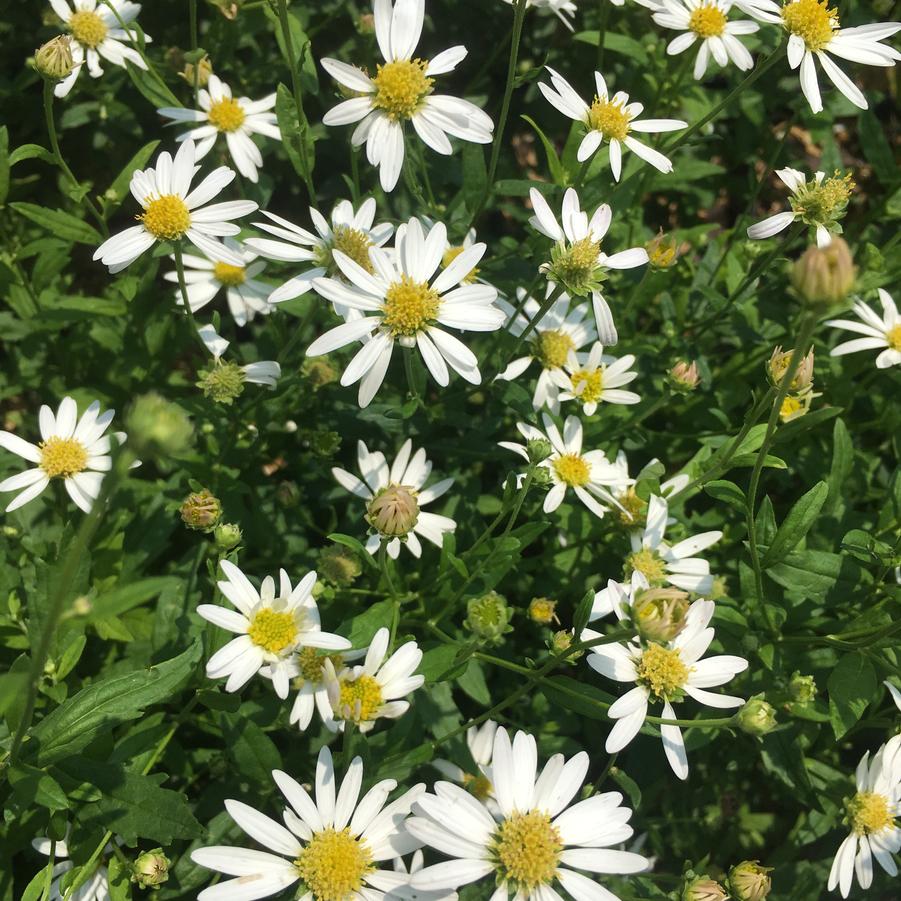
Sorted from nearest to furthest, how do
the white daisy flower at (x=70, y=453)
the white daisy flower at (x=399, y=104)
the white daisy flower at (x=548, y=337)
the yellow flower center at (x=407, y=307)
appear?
1. the yellow flower center at (x=407, y=307)
2. the white daisy flower at (x=399, y=104)
3. the white daisy flower at (x=70, y=453)
4. the white daisy flower at (x=548, y=337)

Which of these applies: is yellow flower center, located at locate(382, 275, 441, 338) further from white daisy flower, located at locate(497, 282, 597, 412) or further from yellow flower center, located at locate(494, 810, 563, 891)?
yellow flower center, located at locate(494, 810, 563, 891)

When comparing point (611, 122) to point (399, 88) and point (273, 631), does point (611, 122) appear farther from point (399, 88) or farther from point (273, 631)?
point (273, 631)

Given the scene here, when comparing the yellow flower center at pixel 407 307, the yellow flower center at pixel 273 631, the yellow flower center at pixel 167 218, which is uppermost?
the yellow flower center at pixel 167 218

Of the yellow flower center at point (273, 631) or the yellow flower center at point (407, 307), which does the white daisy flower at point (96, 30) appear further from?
the yellow flower center at point (273, 631)

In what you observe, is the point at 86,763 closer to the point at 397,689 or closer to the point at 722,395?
the point at 397,689

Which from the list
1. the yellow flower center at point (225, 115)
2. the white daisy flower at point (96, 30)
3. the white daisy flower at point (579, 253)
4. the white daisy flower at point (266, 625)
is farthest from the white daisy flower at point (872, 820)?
the white daisy flower at point (96, 30)

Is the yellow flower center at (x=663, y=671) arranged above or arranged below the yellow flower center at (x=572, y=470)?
below

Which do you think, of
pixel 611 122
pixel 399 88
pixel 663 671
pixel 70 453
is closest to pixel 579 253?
pixel 611 122
